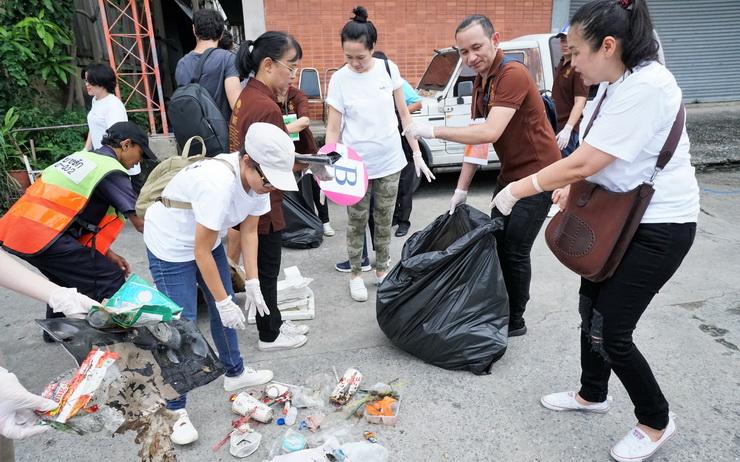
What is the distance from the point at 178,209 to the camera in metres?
1.94

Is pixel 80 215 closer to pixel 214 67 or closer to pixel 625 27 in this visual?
pixel 214 67

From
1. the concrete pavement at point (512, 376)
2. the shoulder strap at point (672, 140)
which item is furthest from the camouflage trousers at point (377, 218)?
the shoulder strap at point (672, 140)

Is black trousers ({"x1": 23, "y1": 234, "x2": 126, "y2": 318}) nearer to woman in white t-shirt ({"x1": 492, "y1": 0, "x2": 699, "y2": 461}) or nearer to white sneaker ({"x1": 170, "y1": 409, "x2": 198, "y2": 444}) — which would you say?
white sneaker ({"x1": 170, "y1": 409, "x2": 198, "y2": 444})

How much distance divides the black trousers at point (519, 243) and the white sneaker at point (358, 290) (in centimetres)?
105

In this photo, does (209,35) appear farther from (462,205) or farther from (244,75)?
(462,205)

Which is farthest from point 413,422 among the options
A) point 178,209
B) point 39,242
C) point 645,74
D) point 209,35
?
point 209,35

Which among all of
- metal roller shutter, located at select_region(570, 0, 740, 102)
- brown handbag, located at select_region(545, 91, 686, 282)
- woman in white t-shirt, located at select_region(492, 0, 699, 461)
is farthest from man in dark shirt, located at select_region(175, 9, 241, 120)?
metal roller shutter, located at select_region(570, 0, 740, 102)

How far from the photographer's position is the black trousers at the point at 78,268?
2338 millimetres

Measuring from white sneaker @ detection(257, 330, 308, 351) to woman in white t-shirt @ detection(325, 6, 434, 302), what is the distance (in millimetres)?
667

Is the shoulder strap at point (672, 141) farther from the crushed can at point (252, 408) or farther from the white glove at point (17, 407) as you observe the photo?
the white glove at point (17, 407)

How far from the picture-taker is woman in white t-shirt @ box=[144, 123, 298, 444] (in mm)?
1810

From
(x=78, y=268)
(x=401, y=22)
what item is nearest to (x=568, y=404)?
(x=78, y=268)

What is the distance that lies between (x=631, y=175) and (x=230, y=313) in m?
1.64

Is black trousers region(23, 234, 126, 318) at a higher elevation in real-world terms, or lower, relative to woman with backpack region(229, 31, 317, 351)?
lower
